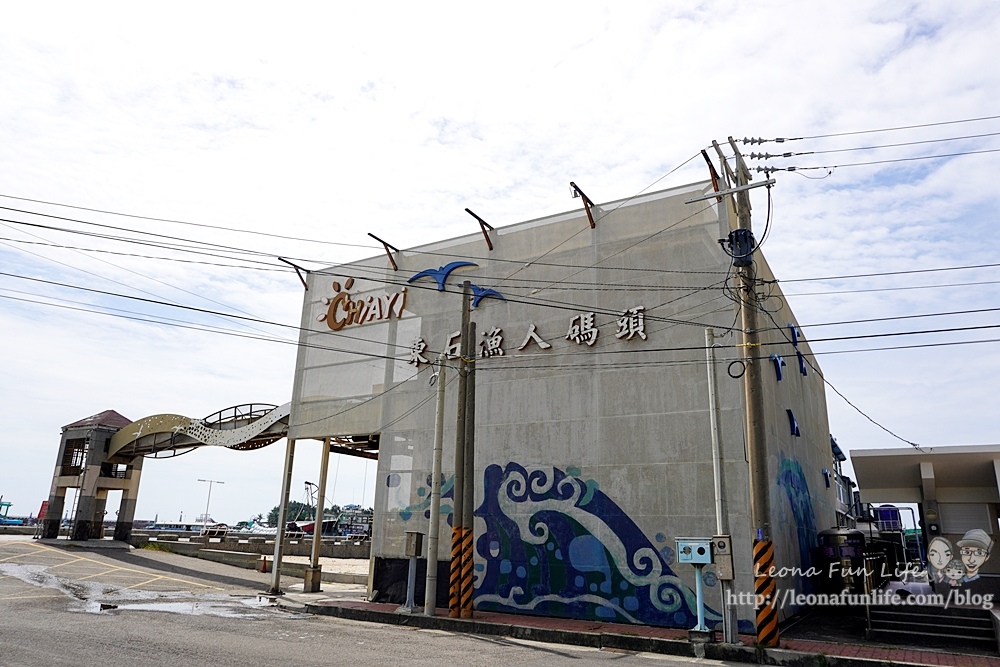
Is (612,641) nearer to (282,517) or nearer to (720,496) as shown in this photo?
(720,496)

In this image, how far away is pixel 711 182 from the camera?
1684cm

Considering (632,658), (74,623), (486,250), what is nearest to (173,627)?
(74,623)

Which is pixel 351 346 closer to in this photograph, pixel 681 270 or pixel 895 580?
pixel 681 270

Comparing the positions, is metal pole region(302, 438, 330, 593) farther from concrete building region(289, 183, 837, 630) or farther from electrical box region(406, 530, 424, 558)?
electrical box region(406, 530, 424, 558)

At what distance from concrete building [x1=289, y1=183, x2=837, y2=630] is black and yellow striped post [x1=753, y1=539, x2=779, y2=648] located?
5.61 ft

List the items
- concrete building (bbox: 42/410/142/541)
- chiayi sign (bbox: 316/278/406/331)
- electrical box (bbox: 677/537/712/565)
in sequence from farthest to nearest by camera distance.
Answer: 1. concrete building (bbox: 42/410/142/541)
2. chiayi sign (bbox: 316/278/406/331)
3. electrical box (bbox: 677/537/712/565)

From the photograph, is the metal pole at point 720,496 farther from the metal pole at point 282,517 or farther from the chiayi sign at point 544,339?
the metal pole at point 282,517

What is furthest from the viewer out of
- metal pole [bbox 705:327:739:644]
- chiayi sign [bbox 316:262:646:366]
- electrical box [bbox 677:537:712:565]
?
chiayi sign [bbox 316:262:646:366]

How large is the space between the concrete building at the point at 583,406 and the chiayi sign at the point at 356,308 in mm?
90

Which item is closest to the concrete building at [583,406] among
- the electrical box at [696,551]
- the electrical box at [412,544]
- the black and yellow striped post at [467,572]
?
the black and yellow striped post at [467,572]

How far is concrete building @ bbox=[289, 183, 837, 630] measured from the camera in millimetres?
15742

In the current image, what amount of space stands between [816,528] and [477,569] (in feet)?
36.4

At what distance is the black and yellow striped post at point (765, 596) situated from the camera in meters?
12.4

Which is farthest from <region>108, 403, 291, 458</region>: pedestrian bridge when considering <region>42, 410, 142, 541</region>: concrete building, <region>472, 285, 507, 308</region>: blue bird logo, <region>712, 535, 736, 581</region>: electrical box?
<region>712, 535, 736, 581</region>: electrical box
